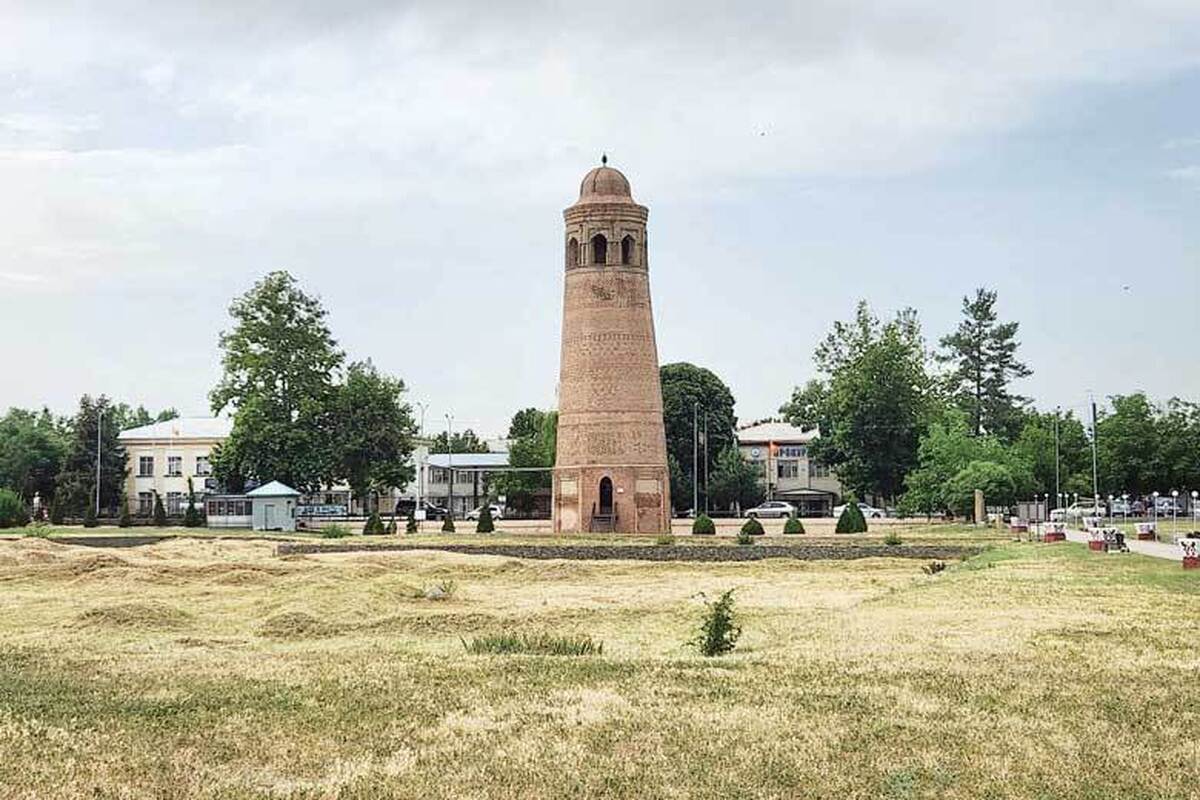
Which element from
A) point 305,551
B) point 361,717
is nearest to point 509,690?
point 361,717

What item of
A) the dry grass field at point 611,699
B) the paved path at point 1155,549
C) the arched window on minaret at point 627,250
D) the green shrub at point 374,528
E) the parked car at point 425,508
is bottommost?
the dry grass field at point 611,699

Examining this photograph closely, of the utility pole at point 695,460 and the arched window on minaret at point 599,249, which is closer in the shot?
the arched window on minaret at point 599,249

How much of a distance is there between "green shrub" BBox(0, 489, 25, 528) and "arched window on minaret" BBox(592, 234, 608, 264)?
25.1m

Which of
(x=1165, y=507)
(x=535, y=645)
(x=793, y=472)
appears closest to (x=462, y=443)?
(x=793, y=472)

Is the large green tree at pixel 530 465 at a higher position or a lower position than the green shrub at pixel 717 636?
higher

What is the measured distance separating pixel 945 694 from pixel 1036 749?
7.11 ft

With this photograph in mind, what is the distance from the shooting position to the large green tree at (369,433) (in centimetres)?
6581

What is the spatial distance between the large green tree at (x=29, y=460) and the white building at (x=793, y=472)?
43488 mm

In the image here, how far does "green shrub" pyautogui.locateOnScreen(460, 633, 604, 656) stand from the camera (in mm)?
15703

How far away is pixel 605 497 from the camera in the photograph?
52.7 m

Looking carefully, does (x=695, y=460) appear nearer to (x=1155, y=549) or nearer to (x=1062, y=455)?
(x=1062, y=455)

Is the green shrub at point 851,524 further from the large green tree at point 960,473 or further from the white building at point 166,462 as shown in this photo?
the white building at point 166,462

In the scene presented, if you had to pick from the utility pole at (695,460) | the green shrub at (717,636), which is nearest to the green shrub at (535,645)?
the green shrub at (717,636)

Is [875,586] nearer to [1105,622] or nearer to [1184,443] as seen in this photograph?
[1105,622]
